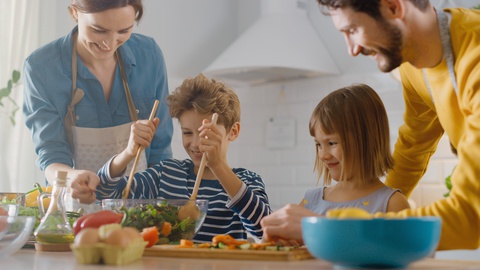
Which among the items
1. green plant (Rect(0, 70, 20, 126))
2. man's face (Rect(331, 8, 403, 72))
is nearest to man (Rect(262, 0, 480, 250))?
man's face (Rect(331, 8, 403, 72))

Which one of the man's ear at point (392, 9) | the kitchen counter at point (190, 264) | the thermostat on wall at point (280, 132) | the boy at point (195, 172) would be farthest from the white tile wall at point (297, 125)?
the kitchen counter at point (190, 264)

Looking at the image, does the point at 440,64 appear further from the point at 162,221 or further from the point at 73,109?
the point at 73,109

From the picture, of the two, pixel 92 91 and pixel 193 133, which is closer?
pixel 193 133

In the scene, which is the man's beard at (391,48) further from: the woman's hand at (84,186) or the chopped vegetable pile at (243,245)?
the woman's hand at (84,186)

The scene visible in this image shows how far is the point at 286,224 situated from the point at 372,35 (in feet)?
1.44

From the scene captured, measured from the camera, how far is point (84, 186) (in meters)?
2.01

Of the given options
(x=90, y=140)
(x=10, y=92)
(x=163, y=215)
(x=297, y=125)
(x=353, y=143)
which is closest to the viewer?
(x=163, y=215)

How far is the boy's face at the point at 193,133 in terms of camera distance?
2.21m

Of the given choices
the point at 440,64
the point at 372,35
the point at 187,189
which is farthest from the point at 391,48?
the point at 187,189

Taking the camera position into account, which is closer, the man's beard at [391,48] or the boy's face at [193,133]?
the man's beard at [391,48]

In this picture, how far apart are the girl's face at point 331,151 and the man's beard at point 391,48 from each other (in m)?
0.43

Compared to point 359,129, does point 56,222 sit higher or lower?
lower

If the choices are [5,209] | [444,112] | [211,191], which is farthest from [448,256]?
[5,209]

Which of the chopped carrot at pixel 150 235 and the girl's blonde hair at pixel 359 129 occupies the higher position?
the girl's blonde hair at pixel 359 129
